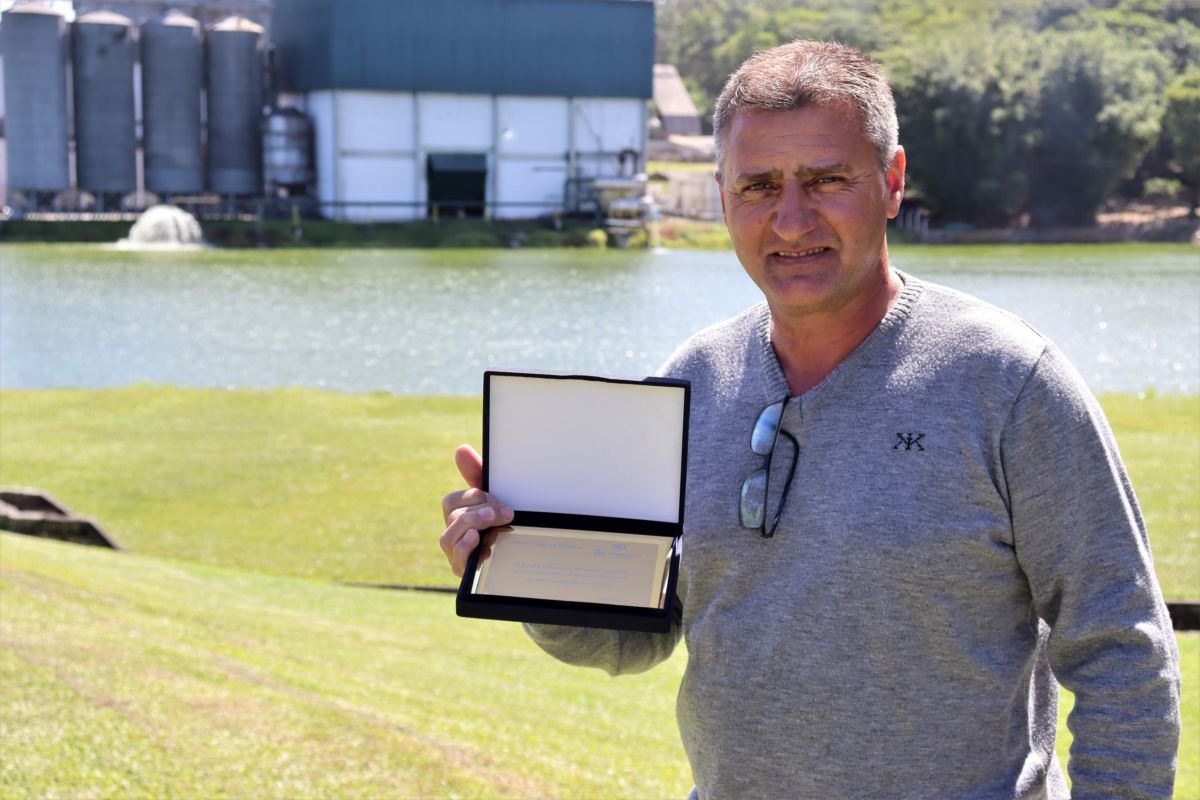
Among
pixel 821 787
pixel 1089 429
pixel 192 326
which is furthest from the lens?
pixel 192 326

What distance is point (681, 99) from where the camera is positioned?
9838 cm

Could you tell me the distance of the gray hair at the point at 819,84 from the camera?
7.45 ft

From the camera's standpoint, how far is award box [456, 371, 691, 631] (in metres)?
2.35

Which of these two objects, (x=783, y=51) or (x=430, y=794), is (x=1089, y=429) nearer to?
(x=783, y=51)

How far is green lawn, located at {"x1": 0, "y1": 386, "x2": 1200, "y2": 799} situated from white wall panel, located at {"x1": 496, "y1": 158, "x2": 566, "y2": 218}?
51751mm

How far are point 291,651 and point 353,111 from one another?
59903 mm

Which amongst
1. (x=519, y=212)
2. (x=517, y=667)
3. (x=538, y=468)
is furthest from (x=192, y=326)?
(x=519, y=212)

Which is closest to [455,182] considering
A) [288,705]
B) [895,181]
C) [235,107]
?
[235,107]

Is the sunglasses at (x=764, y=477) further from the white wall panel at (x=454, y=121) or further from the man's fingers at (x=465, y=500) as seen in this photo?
the white wall panel at (x=454, y=121)

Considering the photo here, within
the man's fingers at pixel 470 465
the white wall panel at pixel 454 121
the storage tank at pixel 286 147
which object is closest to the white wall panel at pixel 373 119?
the white wall panel at pixel 454 121

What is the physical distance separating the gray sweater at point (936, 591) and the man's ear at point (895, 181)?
0.44ft

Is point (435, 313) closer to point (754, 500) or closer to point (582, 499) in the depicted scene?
point (582, 499)

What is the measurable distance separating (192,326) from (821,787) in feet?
99.9

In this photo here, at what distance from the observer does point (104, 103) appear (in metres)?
63.2
